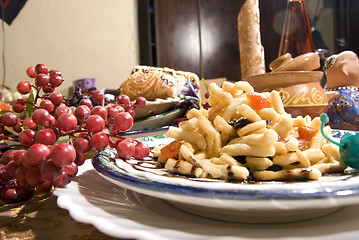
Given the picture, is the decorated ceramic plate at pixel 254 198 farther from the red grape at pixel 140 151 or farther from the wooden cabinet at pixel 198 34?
the wooden cabinet at pixel 198 34

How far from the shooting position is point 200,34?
4.20 metres

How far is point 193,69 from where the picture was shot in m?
4.25

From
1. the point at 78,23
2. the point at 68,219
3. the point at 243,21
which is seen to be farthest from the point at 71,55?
the point at 68,219

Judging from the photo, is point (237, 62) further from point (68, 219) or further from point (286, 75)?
point (68, 219)

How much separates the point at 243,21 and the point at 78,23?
342cm

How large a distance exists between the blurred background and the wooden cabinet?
0.01 metres

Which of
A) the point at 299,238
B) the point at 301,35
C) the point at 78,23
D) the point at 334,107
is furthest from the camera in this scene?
the point at 78,23

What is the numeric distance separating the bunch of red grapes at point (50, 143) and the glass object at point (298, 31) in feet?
3.10

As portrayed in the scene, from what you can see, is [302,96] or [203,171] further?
[302,96]

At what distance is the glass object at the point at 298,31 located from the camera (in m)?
1.22

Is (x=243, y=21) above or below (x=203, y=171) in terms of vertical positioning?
above

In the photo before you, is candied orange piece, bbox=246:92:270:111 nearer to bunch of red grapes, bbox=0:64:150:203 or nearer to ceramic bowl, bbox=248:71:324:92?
bunch of red grapes, bbox=0:64:150:203

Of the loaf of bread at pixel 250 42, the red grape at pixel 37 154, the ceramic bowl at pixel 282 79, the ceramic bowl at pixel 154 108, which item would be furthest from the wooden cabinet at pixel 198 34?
the red grape at pixel 37 154

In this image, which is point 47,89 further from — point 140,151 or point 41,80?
point 140,151
